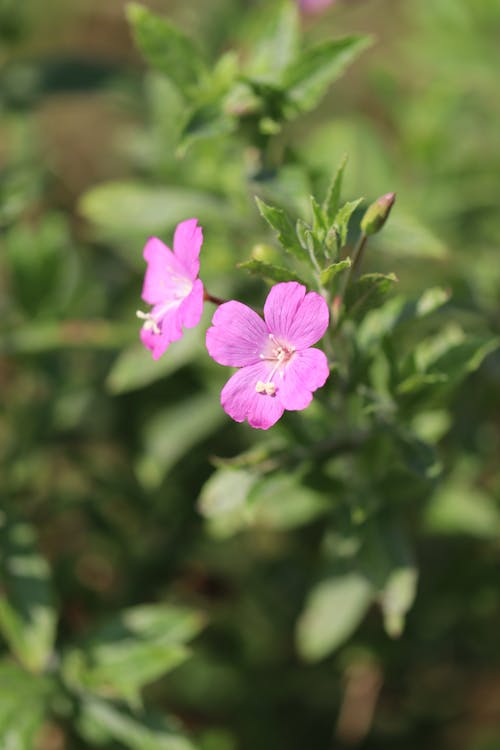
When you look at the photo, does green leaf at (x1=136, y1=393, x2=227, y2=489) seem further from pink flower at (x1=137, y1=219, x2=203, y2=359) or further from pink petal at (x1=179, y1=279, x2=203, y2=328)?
pink petal at (x1=179, y1=279, x2=203, y2=328)

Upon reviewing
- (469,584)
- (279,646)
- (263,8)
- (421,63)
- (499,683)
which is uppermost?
(263,8)

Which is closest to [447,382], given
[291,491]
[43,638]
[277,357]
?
[277,357]

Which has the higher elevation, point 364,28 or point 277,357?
point 277,357

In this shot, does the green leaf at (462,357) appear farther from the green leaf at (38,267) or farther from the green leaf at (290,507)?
the green leaf at (38,267)

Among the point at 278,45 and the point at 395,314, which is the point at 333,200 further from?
the point at 278,45

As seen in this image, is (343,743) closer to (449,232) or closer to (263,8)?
(449,232)

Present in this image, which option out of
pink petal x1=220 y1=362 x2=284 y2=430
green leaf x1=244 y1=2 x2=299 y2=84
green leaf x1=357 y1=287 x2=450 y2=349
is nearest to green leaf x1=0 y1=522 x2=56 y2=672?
pink petal x1=220 y1=362 x2=284 y2=430

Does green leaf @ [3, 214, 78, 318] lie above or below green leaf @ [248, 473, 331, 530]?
above
